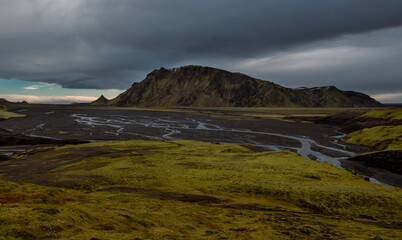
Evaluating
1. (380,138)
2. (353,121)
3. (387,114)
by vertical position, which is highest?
(387,114)

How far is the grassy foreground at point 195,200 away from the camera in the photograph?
17.0 m

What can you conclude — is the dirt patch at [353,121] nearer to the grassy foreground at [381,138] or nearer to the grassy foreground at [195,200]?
the grassy foreground at [381,138]

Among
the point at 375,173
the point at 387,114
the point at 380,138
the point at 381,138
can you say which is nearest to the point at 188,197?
the point at 375,173

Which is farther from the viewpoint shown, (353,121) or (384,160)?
(353,121)

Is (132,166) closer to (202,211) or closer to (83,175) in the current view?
(83,175)

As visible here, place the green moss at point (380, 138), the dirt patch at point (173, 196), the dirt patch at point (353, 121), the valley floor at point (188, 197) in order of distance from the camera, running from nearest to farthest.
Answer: the valley floor at point (188, 197), the dirt patch at point (173, 196), the green moss at point (380, 138), the dirt patch at point (353, 121)

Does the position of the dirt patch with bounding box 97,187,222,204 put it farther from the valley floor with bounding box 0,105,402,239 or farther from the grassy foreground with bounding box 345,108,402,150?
the grassy foreground with bounding box 345,108,402,150

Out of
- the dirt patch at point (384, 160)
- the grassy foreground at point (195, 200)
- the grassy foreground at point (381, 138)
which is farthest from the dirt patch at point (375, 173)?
the grassy foreground at point (381, 138)

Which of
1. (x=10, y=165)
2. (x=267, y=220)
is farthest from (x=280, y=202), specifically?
(x=10, y=165)

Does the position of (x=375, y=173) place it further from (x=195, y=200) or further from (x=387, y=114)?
(x=387, y=114)

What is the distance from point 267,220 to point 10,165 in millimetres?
47848

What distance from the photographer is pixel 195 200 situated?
2880cm

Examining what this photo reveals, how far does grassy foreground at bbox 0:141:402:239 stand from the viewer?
17.0 m

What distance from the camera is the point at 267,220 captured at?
71.1 ft
